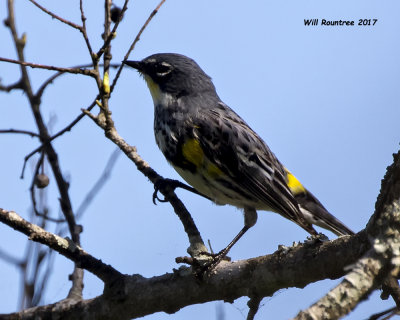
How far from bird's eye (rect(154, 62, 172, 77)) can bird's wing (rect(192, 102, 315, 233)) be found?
0.77m

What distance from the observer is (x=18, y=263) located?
4.91 m

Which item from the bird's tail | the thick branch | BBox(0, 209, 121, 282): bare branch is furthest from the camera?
the bird's tail

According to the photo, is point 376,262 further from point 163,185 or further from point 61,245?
point 163,185

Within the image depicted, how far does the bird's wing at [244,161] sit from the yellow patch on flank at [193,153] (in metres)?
0.05

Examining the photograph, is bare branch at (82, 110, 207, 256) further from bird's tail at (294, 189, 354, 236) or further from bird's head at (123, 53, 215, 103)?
bird's tail at (294, 189, 354, 236)

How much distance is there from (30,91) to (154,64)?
1555 mm

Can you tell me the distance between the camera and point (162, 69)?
6.87 m

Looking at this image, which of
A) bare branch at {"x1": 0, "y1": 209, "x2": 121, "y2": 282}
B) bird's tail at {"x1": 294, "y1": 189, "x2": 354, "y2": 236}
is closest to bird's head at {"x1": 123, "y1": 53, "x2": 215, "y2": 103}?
bird's tail at {"x1": 294, "y1": 189, "x2": 354, "y2": 236}

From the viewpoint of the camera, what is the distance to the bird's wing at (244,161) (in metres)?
6.01

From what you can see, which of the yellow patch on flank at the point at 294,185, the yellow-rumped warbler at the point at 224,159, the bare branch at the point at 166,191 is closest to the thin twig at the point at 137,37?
the bare branch at the point at 166,191

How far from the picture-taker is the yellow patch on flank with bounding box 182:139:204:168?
595 cm

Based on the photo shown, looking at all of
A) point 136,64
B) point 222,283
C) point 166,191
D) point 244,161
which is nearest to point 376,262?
point 222,283

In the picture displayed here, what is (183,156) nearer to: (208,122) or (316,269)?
(208,122)

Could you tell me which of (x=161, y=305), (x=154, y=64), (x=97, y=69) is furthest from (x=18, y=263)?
(x=154, y=64)
